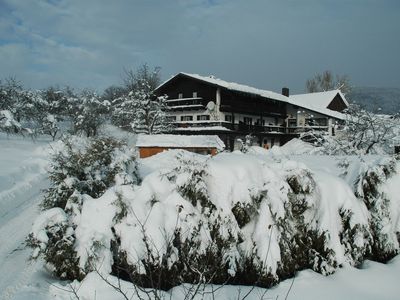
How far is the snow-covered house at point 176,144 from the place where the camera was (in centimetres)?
2341

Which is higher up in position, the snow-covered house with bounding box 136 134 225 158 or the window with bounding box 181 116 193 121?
the window with bounding box 181 116 193 121

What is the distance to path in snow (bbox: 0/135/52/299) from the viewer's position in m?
6.44

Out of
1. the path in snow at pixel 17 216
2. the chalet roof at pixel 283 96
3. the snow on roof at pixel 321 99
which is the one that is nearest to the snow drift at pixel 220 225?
the path in snow at pixel 17 216

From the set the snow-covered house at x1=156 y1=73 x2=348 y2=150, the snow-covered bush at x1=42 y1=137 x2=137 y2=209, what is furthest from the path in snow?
the snow-covered house at x1=156 y1=73 x2=348 y2=150

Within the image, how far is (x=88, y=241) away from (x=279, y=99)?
3331cm

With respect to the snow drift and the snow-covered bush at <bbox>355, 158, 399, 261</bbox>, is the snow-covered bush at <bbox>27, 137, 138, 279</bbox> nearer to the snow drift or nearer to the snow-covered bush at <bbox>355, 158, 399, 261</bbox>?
the snow drift

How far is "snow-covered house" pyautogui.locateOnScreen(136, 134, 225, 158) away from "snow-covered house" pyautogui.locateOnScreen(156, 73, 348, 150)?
8928 millimetres

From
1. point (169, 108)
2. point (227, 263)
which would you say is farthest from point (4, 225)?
point (169, 108)

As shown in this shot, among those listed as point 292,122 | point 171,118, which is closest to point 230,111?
point 171,118

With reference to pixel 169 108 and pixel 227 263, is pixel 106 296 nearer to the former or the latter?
pixel 227 263

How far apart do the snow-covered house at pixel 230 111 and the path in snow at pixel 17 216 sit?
16631mm

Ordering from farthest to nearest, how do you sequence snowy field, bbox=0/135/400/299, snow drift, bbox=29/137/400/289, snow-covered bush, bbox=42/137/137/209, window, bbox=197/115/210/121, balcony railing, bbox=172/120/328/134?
1. window, bbox=197/115/210/121
2. balcony railing, bbox=172/120/328/134
3. snow-covered bush, bbox=42/137/137/209
4. snow drift, bbox=29/137/400/289
5. snowy field, bbox=0/135/400/299

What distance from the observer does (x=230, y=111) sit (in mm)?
35344

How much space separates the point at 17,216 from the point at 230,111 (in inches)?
1051
